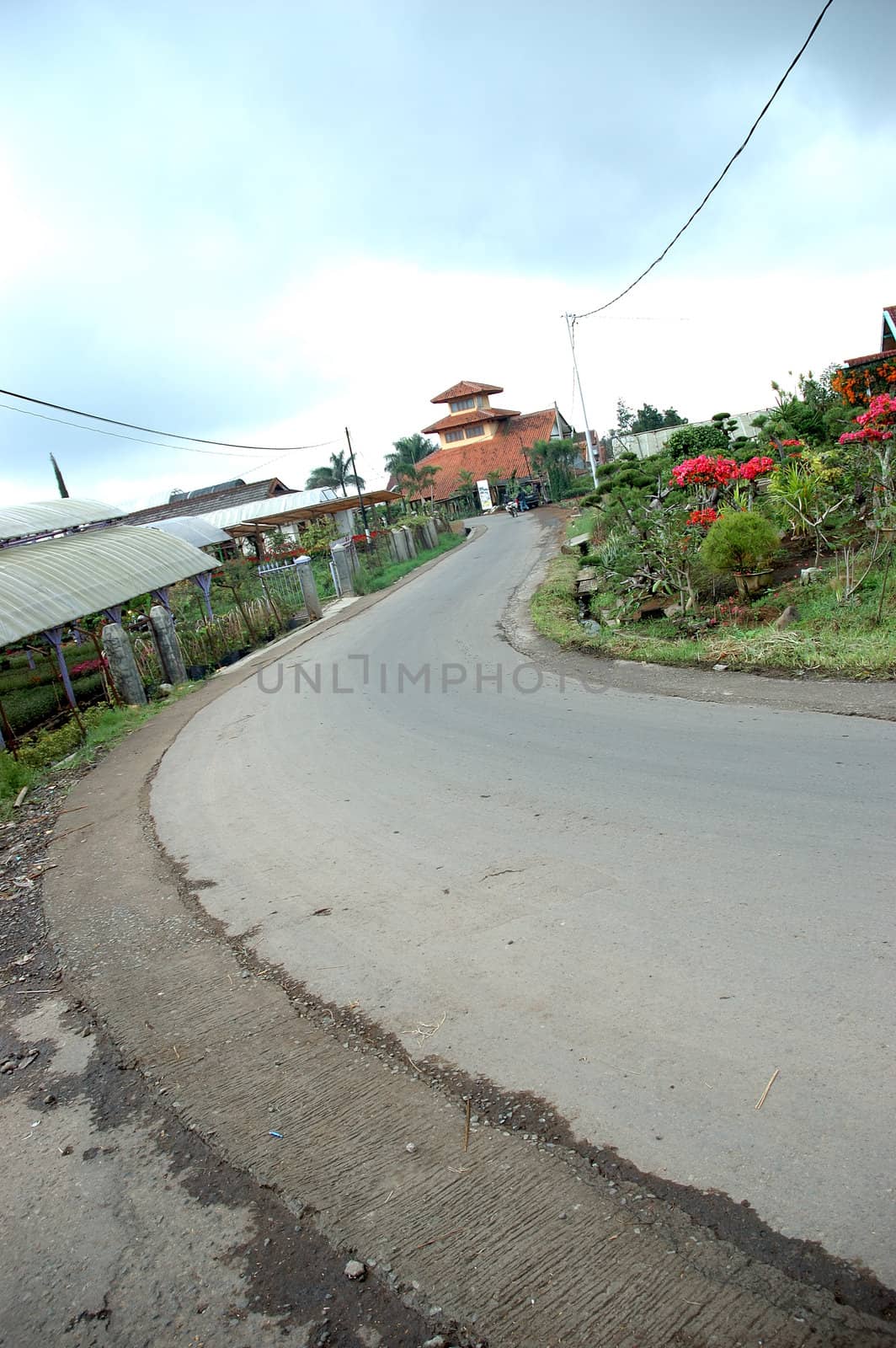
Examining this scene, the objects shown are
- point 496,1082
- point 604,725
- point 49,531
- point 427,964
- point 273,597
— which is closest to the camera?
point 496,1082

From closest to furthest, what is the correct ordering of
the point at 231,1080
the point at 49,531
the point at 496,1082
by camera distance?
the point at 496,1082 < the point at 231,1080 < the point at 49,531

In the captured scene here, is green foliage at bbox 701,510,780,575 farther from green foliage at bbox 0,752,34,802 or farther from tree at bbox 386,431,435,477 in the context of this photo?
tree at bbox 386,431,435,477

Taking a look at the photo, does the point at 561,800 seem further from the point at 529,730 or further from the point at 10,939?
the point at 10,939

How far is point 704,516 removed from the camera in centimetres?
1241

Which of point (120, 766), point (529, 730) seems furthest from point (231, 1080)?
point (120, 766)

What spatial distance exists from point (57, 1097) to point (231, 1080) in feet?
2.74

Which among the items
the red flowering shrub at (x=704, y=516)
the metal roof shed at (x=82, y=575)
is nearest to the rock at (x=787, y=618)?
the red flowering shrub at (x=704, y=516)

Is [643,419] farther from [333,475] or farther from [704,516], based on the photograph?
[704,516]

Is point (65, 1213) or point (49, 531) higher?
point (49, 531)

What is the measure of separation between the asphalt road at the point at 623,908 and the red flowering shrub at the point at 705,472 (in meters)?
4.91

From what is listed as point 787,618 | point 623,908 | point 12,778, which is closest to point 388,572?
point 12,778

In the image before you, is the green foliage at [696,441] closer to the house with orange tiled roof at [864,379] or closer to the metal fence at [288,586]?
the house with orange tiled roof at [864,379]

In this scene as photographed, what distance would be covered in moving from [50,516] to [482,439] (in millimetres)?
51427

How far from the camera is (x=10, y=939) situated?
5.76 m
